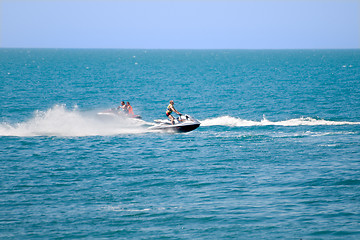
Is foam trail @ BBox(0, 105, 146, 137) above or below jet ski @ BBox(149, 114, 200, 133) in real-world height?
below

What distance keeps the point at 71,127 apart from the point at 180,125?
372 inches

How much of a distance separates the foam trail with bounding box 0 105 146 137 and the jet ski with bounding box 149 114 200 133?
214cm

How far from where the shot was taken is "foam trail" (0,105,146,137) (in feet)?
119

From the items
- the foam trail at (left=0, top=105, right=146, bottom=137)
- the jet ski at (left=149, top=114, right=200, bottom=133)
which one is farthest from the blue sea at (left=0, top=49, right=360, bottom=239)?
the jet ski at (left=149, top=114, right=200, bottom=133)

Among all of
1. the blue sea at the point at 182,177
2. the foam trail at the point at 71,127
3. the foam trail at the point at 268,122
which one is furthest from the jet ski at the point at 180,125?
the foam trail at the point at 268,122

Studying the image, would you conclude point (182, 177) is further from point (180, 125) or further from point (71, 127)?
point (71, 127)

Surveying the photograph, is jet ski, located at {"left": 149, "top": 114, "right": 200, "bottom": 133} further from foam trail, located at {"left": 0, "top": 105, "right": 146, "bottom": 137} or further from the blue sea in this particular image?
foam trail, located at {"left": 0, "top": 105, "right": 146, "bottom": 137}

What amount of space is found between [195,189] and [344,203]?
6870mm

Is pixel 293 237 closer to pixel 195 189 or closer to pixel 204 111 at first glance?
pixel 195 189

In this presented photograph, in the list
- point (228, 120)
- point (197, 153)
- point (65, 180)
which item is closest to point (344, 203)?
point (197, 153)

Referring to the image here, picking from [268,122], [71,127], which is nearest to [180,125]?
[71,127]

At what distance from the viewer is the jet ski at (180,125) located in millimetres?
33688

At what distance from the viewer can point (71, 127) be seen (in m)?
37.4

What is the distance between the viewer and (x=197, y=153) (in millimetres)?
30188
